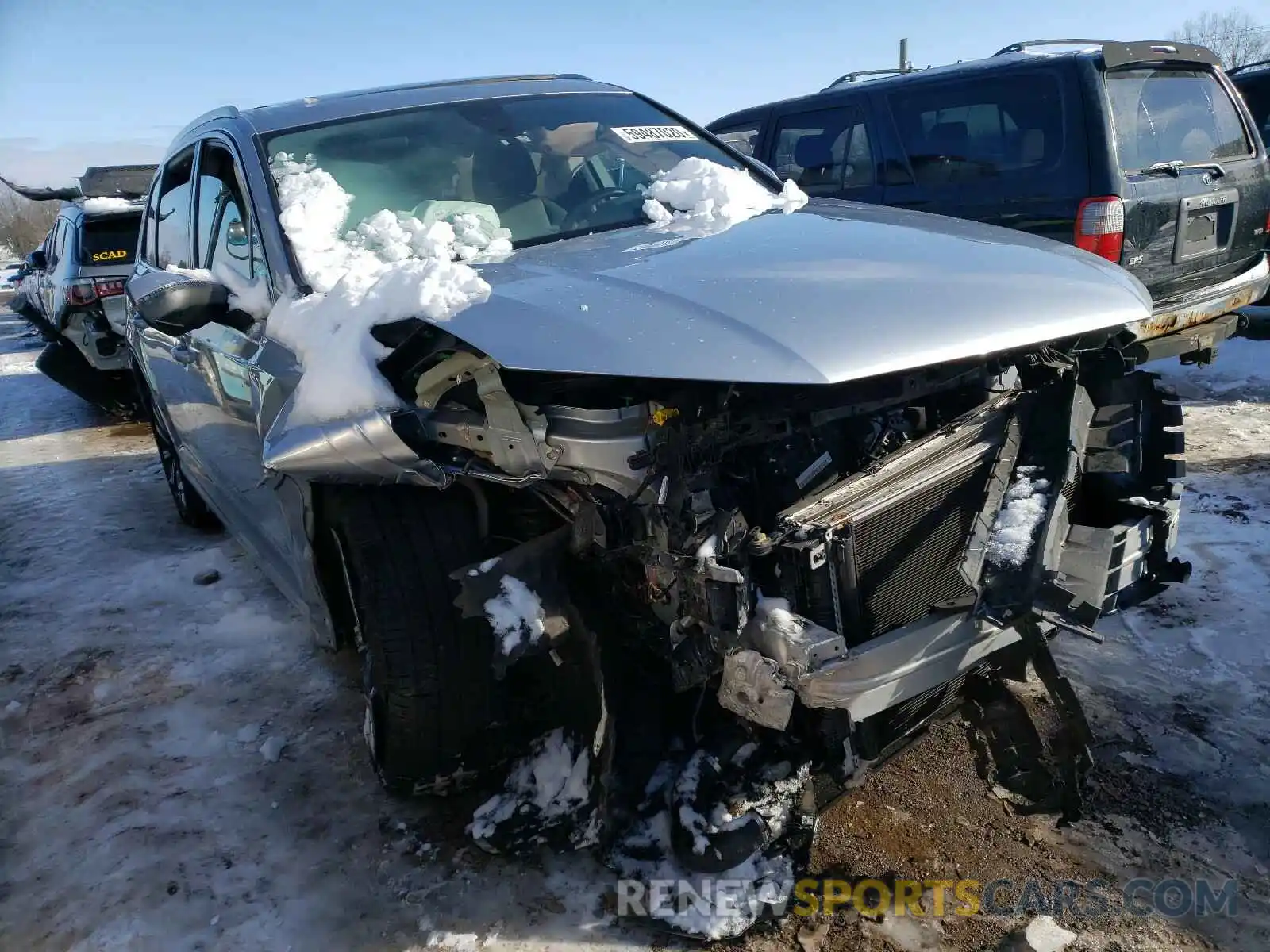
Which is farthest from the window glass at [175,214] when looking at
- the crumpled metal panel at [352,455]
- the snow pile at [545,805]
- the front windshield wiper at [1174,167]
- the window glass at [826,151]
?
the front windshield wiper at [1174,167]

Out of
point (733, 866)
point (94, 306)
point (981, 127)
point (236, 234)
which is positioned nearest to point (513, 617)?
point (733, 866)

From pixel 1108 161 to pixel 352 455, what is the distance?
13.8ft

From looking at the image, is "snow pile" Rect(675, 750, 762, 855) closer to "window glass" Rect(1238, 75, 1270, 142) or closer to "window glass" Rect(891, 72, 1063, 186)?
"window glass" Rect(891, 72, 1063, 186)

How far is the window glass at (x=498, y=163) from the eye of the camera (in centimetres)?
285

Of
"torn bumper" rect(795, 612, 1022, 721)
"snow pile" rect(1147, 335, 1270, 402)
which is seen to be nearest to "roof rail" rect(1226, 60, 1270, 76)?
"snow pile" rect(1147, 335, 1270, 402)

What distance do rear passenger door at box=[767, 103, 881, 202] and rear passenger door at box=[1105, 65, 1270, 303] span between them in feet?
4.83

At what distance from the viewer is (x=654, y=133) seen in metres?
3.48

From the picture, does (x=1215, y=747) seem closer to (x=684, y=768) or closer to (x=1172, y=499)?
(x=1172, y=499)

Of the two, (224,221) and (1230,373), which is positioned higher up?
(224,221)

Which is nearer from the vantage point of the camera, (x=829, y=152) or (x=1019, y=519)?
(x=1019, y=519)

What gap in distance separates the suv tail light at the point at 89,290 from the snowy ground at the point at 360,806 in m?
4.98

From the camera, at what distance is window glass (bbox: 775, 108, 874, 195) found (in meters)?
5.84

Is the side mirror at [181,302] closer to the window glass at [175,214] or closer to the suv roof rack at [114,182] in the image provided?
the window glass at [175,214]

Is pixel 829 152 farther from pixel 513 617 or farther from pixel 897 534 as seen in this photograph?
pixel 513 617
